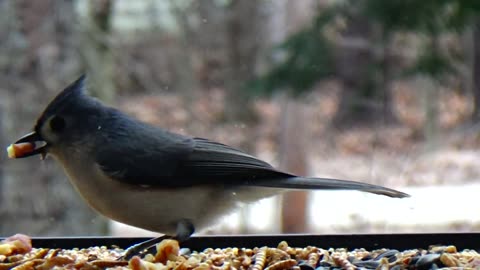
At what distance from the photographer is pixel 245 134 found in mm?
10117

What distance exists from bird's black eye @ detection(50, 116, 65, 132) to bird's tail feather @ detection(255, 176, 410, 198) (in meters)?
0.79

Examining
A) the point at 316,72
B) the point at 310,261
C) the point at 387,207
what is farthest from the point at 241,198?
the point at 387,207

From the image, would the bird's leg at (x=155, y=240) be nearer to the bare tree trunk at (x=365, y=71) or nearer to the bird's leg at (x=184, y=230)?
the bird's leg at (x=184, y=230)

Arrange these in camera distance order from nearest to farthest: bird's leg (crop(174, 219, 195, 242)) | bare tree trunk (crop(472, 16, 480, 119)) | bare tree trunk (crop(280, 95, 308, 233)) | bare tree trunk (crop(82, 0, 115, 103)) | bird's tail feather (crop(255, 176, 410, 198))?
bird's tail feather (crop(255, 176, 410, 198)), bird's leg (crop(174, 219, 195, 242)), bare tree trunk (crop(82, 0, 115, 103)), bare tree trunk (crop(472, 16, 480, 119)), bare tree trunk (crop(280, 95, 308, 233))

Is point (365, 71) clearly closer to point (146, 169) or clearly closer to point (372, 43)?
point (372, 43)

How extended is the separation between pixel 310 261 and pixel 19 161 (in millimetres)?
4206

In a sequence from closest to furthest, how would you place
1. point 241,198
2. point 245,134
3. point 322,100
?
point 241,198 < point 245,134 < point 322,100

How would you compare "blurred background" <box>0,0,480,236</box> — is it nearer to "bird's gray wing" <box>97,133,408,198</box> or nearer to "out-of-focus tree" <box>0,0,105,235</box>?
"out-of-focus tree" <box>0,0,105,235</box>

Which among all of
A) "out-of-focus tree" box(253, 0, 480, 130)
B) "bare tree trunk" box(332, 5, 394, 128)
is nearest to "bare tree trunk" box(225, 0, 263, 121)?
"bare tree trunk" box(332, 5, 394, 128)

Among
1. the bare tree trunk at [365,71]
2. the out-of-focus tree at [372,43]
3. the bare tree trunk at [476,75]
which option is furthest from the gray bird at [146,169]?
the bare tree trunk at [476,75]

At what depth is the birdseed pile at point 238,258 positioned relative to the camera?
272 cm

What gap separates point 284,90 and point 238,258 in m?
4.08

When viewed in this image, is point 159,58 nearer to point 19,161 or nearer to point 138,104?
point 138,104

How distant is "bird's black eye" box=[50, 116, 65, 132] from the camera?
3.28 meters
